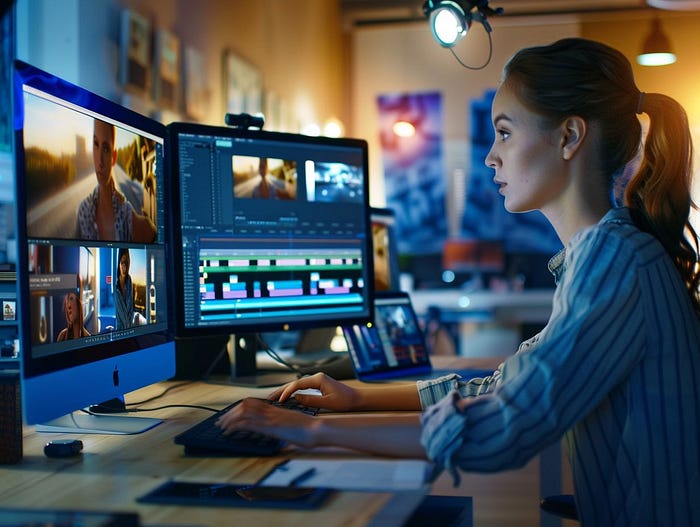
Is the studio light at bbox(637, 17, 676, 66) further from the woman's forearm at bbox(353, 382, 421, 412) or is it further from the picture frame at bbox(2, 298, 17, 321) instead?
the picture frame at bbox(2, 298, 17, 321)

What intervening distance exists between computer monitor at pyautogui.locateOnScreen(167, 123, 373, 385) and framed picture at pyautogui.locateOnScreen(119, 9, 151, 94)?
1.69 meters

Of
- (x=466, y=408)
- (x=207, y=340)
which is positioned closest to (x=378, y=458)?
(x=466, y=408)

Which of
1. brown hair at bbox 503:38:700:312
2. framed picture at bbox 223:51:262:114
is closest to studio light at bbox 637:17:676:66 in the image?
framed picture at bbox 223:51:262:114

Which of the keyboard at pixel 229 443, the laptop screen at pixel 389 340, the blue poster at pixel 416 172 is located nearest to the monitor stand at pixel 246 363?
the laptop screen at pixel 389 340

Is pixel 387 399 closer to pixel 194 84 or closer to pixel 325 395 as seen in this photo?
pixel 325 395

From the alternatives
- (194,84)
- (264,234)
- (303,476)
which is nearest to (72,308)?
(303,476)

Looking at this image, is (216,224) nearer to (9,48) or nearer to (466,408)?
(466,408)

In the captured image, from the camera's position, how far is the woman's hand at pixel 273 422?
112 centimetres

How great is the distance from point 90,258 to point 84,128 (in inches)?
7.5

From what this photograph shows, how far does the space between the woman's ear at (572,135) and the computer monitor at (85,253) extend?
69cm

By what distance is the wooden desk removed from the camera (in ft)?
2.83

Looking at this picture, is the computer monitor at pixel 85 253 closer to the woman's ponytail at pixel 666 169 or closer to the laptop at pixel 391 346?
the laptop at pixel 391 346

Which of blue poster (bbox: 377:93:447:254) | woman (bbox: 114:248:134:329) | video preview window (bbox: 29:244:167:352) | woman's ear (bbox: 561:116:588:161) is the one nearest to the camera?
video preview window (bbox: 29:244:167:352)

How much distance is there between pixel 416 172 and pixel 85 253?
6.24 meters
